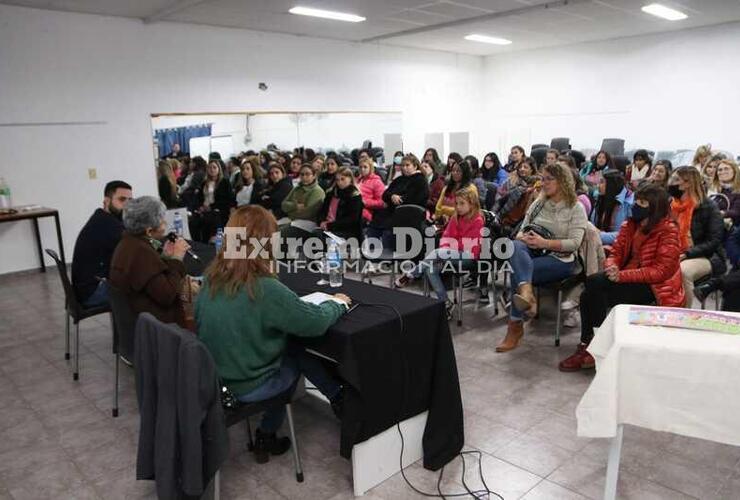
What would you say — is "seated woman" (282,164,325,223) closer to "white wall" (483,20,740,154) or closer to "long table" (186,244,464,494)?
"long table" (186,244,464,494)

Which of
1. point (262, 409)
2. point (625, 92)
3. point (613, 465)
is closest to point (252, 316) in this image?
point (262, 409)

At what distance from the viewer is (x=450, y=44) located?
33.6 ft

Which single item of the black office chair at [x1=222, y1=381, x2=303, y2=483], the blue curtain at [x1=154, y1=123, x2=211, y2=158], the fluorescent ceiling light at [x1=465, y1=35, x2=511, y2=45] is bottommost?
the black office chair at [x1=222, y1=381, x2=303, y2=483]

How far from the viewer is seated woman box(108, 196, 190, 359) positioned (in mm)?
2650

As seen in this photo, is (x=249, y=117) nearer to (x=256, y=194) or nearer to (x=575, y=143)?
(x=256, y=194)

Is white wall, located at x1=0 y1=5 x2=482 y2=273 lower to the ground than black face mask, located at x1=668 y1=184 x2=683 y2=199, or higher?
higher

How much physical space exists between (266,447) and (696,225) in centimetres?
316

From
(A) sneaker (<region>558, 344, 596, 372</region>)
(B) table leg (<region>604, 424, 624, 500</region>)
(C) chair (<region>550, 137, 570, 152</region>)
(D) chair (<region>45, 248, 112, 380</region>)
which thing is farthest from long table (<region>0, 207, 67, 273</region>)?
(C) chair (<region>550, 137, 570, 152</region>)

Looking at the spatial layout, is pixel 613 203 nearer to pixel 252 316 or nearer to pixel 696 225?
A: pixel 696 225

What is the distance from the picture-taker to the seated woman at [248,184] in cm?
661

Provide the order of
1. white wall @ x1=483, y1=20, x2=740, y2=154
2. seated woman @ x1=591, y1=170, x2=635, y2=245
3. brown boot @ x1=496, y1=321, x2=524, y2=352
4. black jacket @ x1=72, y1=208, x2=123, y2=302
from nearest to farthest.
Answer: black jacket @ x1=72, y1=208, x2=123, y2=302
brown boot @ x1=496, y1=321, x2=524, y2=352
seated woman @ x1=591, y1=170, x2=635, y2=245
white wall @ x1=483, y1=20, x2=740, y2=154

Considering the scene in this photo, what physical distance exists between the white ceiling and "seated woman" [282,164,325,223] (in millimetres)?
2178

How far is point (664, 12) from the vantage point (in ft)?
26.0

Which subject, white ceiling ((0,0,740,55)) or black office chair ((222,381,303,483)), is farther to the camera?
white ceiling ((0,0,740,55))
